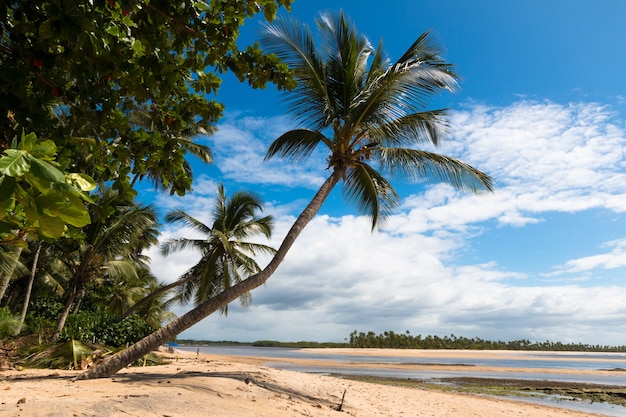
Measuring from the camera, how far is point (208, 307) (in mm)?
7418

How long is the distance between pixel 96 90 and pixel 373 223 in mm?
8491

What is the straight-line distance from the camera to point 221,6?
3.07 metres

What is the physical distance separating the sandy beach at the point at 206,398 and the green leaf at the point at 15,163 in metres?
3.68

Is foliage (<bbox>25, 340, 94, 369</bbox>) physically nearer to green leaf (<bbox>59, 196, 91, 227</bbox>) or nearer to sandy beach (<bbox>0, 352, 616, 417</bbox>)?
A: sandy beach (<bbox>0, 352, 616, 417</bbox>)

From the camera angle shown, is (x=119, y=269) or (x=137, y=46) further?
(x=119, y=269)

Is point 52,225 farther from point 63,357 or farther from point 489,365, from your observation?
point 489,365

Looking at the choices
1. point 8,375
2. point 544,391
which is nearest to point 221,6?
point 8,375

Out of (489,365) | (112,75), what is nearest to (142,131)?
(112,75)

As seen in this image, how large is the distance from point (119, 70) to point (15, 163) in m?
2.48

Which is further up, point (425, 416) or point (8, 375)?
point (8, 375)

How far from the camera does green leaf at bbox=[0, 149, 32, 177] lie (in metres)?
0.88

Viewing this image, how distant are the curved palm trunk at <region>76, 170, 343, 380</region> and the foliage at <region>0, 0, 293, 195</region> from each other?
4.23 meters

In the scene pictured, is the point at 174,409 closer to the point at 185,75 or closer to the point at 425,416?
the point at 185,75

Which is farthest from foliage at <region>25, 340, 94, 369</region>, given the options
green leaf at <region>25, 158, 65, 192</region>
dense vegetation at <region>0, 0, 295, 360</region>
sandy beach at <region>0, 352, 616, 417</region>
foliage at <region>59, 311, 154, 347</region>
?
green leaf at <region>25, 158, 65, 192</region>
